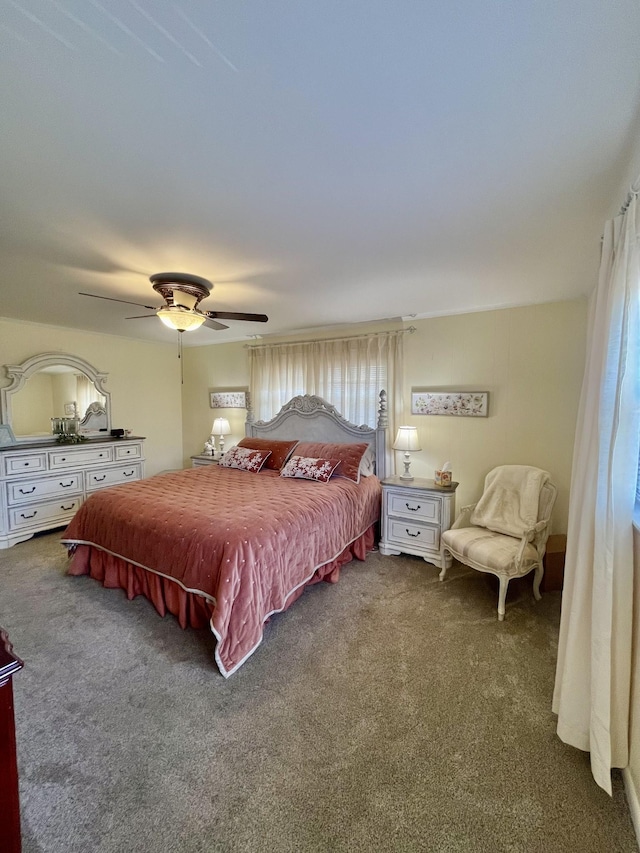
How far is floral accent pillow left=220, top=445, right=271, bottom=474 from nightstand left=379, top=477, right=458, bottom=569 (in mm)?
1468

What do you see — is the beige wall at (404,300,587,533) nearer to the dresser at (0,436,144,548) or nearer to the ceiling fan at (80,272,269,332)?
the ceiling fan at (80,272,269,332)

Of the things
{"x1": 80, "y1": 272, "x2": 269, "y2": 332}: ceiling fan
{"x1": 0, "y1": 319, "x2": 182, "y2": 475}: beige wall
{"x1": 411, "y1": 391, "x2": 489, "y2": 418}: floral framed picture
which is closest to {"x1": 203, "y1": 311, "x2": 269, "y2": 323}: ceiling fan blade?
{"x1": 80, "y1": 272, "x2": 269, "y2": 332}: ceiling fan

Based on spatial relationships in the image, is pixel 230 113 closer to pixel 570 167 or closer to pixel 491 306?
pixel 570 167

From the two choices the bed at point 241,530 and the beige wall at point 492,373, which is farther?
the beige wall at point 492,373

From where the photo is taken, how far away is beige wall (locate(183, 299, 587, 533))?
301 cm

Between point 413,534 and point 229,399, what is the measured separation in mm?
3261

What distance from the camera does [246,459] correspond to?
406 centimetres

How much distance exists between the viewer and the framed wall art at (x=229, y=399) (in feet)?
16.5

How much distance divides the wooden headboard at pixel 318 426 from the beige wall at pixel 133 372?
1706mm

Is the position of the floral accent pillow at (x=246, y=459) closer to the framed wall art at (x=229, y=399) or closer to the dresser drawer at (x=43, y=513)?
the framed wall art at (x=229, y=399)

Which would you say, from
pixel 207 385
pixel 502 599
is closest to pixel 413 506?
pixel 502 599

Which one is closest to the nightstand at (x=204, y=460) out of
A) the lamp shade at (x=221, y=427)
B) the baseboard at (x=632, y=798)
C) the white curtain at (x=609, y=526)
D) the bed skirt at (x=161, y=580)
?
the lamp shade at (x=221, y=427)

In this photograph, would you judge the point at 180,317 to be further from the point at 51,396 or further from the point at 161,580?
the point at 51,396

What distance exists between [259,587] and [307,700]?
61 centimetres
